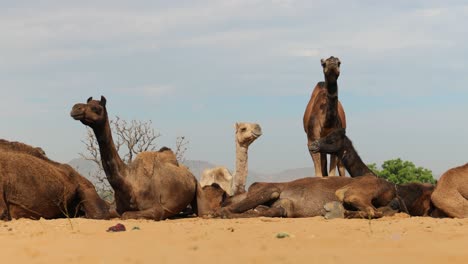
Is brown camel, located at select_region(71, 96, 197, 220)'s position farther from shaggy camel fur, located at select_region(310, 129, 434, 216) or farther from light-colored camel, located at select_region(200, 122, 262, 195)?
light-colored camel, located at select_region(200, 122, 262, 195)

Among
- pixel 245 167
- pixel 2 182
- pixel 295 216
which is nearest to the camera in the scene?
pixel 2 182

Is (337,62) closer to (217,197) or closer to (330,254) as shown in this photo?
(217,197)

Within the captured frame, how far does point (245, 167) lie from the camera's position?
1673 centimetres

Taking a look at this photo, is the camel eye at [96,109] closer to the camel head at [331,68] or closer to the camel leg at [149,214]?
the camel leg at [149,214]

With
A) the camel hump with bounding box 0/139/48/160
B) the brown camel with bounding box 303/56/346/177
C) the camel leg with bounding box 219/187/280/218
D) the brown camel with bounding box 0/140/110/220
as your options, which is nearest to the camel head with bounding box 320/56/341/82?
the brown camel with bounding box 303/56/346/177

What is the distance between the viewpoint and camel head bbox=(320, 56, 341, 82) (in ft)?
48.0

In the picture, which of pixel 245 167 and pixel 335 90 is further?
pixel 245 167

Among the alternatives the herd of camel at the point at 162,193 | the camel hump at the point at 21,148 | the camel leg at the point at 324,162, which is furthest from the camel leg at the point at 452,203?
the camel hump at the point at 21,148

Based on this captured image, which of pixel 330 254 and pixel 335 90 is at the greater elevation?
pixel 335 90

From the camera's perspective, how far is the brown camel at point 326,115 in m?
14.8

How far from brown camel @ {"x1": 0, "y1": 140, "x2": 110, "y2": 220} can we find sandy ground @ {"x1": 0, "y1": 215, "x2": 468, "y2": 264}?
133 cm

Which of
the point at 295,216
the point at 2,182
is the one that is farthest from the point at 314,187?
the point at 2,182

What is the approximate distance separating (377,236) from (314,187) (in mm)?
4020

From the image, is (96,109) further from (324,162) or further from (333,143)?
(324,162)
